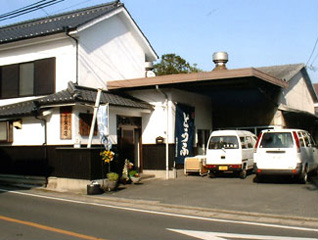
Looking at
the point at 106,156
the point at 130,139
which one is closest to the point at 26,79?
the point at 130,139

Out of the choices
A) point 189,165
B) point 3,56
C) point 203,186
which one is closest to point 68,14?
point 3,56

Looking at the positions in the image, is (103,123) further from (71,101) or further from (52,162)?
(52,162)

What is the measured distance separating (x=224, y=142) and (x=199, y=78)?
2.99 m

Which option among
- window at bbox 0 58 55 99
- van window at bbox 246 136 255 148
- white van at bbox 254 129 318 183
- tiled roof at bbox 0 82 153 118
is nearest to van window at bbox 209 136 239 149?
van window at bbox 246 136 255 148

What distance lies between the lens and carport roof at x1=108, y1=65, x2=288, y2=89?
1475 centimetres

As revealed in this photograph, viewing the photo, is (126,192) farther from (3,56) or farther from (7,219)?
(3,56)

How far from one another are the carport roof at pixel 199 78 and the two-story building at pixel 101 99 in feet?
0.14

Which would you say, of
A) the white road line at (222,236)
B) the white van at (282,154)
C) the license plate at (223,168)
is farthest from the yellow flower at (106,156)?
the white road line at (222,236)

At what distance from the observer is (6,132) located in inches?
640

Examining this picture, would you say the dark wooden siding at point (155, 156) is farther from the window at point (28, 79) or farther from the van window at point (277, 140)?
the window at point (28, 79)

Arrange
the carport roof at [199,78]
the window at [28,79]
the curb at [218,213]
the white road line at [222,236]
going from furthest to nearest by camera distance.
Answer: the window at [28,79] → the carport roof at [199,78] → the curb at [218,213] → the white road line at [222,236]

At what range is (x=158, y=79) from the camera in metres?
16.3

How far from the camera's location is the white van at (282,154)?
13094 mm

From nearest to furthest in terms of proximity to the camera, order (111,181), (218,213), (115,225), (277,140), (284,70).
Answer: (115,225), (218,213), (111,181), (277,140), (284,70)
